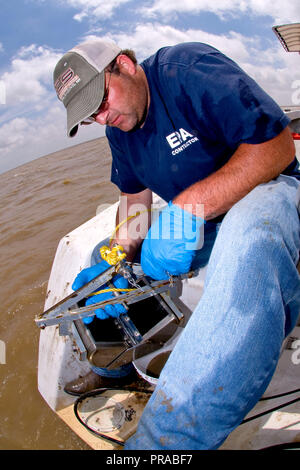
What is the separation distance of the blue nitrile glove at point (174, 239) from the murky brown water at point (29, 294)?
1.24 meters

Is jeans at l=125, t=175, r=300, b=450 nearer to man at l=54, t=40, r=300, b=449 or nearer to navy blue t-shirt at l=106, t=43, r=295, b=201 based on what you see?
man at l=54, t=40, r=300, b=449

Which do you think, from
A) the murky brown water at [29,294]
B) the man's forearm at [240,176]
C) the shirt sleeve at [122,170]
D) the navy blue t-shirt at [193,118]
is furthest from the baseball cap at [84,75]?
the murky brown water at [29,294]

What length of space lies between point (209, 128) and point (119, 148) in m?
0.60

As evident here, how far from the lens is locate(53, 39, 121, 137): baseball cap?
120 cm

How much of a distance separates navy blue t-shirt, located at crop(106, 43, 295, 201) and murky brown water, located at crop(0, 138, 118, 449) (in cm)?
159

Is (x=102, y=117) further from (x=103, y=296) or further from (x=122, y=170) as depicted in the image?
(x=103, y=296)

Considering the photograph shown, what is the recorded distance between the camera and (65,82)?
127 cm

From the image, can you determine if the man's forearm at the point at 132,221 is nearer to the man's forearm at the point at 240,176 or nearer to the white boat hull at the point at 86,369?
the white boat hull at the point at 86,369

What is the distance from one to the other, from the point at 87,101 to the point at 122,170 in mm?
516

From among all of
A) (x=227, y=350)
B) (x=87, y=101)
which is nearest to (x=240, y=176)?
(x=227, y=350)

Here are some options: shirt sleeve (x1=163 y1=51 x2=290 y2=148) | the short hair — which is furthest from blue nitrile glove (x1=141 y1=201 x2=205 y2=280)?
the short hair

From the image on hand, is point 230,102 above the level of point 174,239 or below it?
above

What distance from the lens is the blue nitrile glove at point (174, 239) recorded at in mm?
1039

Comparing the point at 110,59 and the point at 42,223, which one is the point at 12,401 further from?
the point at 42,223
